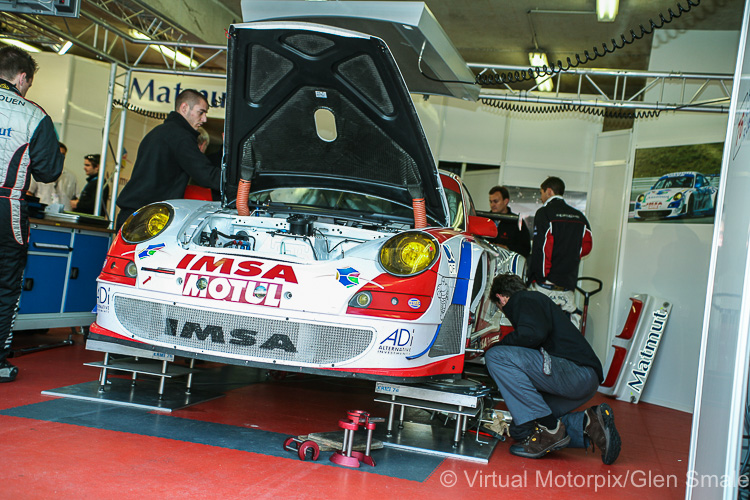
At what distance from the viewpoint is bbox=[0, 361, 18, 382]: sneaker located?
12.4ft

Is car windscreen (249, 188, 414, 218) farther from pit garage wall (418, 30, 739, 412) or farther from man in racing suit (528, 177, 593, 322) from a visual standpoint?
pit garage wall (418, 30, 739, 412)

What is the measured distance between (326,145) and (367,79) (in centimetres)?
56

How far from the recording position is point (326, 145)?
12.5ft

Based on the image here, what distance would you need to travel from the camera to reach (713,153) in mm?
6738

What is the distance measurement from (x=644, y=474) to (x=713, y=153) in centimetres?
444

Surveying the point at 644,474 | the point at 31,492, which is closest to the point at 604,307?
the point at 644,474

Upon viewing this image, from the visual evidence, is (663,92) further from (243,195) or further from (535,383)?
(243,195)

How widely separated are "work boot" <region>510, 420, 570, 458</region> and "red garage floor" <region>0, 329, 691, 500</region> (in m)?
0.06

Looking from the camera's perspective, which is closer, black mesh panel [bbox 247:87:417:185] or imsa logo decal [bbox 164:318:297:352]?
imsa logo decal [bbox 164:318:297:352]

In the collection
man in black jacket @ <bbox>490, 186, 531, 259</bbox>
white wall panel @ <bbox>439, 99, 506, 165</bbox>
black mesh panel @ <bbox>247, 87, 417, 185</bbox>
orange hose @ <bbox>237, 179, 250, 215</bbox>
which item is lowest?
orange hose @ <bbox>237, 179, 250, 215</bbox>

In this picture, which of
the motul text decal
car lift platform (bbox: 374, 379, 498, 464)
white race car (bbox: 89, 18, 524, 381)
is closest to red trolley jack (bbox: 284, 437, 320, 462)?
white race car (bbox: 89, 18, 524, 381)

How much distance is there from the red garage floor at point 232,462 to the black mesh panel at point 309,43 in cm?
190

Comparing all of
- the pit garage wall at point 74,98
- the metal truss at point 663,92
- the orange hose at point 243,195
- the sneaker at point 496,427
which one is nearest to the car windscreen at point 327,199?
the orange hose at point 243,195

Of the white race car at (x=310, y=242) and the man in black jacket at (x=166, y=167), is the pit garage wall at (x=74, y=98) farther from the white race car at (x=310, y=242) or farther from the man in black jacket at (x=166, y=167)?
the white race car at (x=310, y=242)
